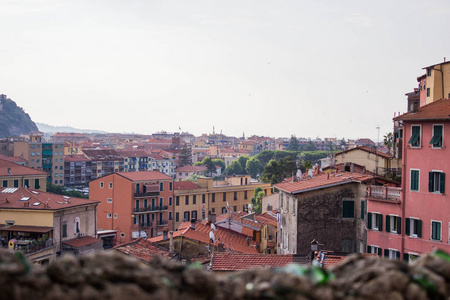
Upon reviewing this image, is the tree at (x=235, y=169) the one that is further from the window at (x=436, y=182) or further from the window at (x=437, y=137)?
the window at (x=437, y=137)

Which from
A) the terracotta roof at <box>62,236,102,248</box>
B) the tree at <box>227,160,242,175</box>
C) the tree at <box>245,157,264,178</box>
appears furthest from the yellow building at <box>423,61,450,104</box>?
the tree at <box>227,160,242,175</box>

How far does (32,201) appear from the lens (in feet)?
137

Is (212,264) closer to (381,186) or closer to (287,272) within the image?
(381,186)

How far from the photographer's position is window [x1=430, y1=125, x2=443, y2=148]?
2778 centimetres

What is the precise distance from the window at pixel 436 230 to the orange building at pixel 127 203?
4065 cm

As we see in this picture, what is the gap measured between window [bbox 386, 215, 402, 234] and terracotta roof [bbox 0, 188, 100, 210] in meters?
22.7

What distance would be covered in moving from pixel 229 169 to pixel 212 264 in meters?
151

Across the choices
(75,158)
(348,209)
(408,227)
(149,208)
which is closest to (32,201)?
(348,209)

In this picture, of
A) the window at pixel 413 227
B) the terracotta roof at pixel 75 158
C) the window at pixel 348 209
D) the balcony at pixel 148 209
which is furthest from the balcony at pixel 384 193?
the terracotta roof at pixel 75 158

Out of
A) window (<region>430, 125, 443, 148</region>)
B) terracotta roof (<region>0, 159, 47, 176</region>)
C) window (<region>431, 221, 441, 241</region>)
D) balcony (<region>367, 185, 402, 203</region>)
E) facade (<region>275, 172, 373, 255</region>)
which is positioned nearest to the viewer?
window (<region>431, 221, 441, 241</region>)

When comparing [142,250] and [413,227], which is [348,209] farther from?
[142,250]

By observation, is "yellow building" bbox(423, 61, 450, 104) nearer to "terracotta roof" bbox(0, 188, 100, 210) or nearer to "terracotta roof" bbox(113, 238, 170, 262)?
"terracotta roof" bbox(113, 238, 170, 262)

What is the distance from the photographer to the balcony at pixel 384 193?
29344 mm

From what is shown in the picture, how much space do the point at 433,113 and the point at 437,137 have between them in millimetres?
1171
